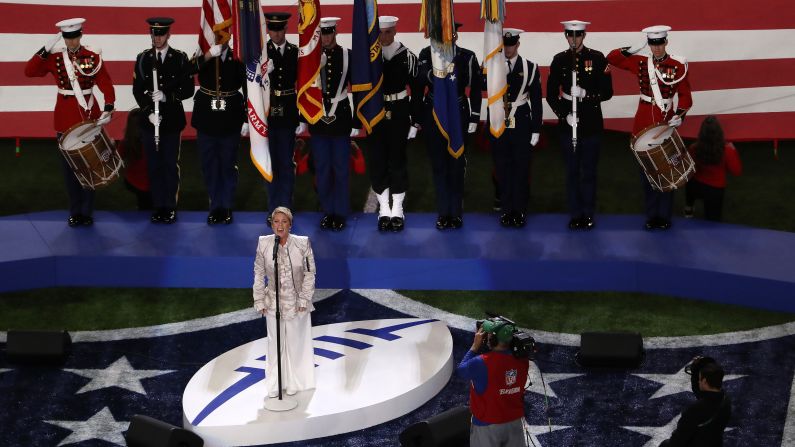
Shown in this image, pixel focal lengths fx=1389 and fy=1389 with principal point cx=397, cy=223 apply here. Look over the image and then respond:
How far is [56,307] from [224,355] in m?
1.79

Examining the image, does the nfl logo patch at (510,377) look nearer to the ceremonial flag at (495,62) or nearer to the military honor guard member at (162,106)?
the ceremonial flag at (495,62)

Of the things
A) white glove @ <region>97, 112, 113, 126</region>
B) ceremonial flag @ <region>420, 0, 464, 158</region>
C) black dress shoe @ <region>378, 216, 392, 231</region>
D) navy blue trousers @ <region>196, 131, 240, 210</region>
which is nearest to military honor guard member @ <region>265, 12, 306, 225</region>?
navy blue trousers @ <region>196, 131, 240, 210</region>

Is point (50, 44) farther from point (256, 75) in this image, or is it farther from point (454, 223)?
point (454, 223)

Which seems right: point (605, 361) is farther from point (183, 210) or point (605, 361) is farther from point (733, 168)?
point (183, 210)

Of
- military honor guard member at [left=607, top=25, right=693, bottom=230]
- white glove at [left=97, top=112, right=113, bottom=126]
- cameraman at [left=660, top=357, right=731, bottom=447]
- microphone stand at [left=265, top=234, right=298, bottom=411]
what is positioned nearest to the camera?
cameraman at [left=660, top=357, right=731, bottom=447]

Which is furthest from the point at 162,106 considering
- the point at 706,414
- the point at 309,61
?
the point at 706,414

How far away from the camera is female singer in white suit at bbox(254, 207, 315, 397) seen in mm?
9055

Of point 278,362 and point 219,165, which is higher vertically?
point 219,165

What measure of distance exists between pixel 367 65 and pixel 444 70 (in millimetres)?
626

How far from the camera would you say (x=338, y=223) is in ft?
38.4

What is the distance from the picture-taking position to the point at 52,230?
11758 millimetres

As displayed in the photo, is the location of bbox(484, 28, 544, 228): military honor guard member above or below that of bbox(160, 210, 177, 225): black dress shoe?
above

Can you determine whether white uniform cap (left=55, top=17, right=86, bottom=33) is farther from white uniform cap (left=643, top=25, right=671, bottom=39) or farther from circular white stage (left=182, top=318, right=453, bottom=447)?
white uniform cap (left=643, top=25, right=671, bottom=39)

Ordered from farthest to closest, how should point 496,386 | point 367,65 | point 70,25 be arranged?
point 70,25
point 367,65
point 496,386
